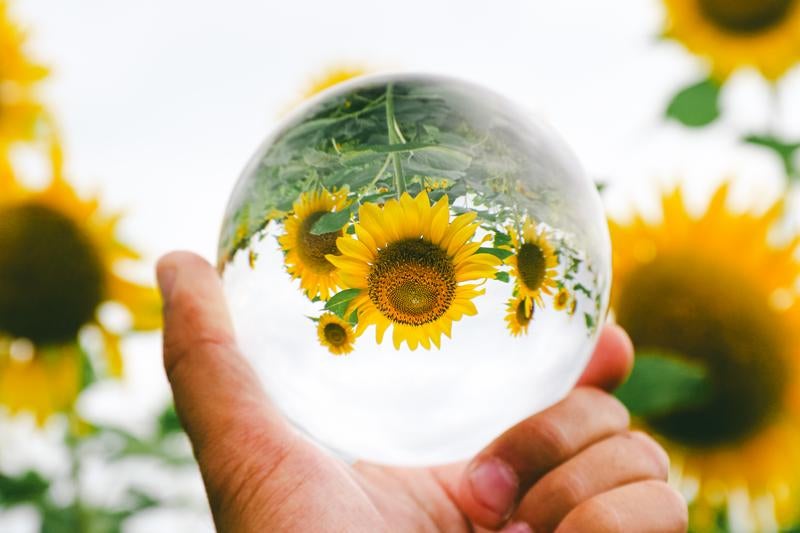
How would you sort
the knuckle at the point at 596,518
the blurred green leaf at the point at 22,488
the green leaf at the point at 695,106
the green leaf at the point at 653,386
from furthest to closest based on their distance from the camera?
the blurred green leaf at the point at 22,488, the green leaf at the point at 695,106, the green leaf at the point at 653,386, the knuckle at the point at 596,518

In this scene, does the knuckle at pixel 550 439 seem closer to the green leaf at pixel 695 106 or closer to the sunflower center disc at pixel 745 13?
the green leaf at pixel 695 106

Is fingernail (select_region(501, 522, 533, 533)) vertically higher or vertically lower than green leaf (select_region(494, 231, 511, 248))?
lower

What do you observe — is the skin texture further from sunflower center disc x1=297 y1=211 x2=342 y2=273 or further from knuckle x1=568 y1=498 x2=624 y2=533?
sunflower center disc x1=297 y1=211 x2=342 y2=273

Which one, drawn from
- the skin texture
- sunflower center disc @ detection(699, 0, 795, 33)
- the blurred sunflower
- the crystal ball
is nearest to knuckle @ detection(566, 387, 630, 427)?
the skin texture

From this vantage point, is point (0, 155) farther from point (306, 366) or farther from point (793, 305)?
point (793, 305)

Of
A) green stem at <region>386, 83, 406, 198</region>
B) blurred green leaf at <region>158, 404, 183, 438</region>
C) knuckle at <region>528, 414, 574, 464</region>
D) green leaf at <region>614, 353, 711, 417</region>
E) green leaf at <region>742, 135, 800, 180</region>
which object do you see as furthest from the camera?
blurred green leaf at <region>158, 404, 183, 438</region>

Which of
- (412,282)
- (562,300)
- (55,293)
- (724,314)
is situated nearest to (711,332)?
(724,314)

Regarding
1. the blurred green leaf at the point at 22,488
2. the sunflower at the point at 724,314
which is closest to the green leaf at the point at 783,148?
the sunflower at the point at 724,314

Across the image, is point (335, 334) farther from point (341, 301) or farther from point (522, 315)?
point (522, 315)
